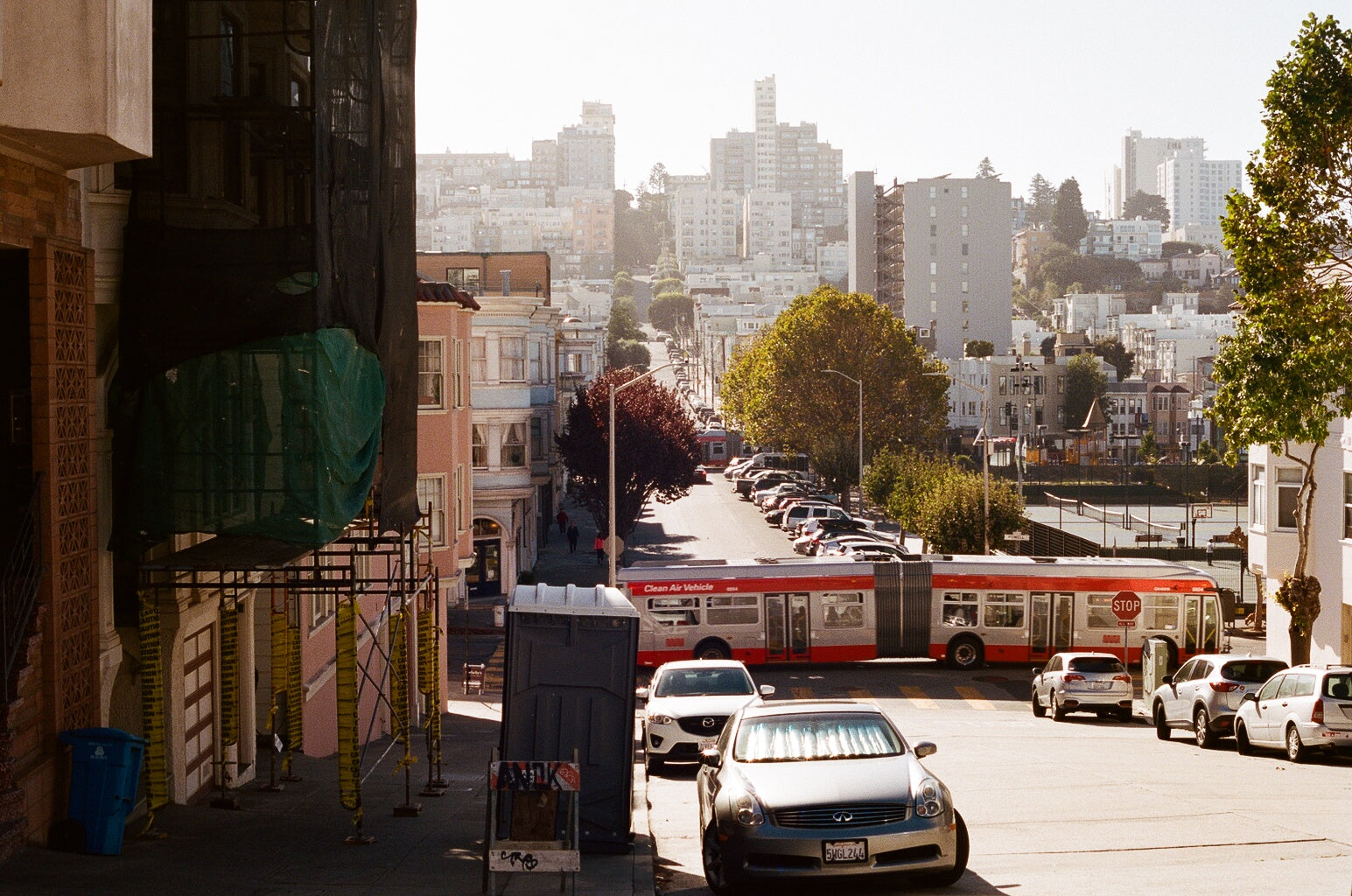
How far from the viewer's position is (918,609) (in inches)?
1615

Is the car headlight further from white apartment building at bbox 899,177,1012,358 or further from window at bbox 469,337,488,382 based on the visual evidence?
white apartment building at bbox 899,177,1012,358

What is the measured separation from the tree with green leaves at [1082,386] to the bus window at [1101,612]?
3969 inches

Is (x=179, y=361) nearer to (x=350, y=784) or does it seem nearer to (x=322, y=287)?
(x=322, y=287)

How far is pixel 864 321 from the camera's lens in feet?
305

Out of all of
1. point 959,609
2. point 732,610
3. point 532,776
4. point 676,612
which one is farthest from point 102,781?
point 959,609

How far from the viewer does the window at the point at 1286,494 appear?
36.9 m

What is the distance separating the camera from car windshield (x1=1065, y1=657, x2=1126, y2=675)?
106 feet

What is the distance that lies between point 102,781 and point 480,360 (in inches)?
1607

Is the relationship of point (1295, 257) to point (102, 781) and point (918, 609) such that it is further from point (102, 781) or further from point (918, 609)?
point (102, 781)

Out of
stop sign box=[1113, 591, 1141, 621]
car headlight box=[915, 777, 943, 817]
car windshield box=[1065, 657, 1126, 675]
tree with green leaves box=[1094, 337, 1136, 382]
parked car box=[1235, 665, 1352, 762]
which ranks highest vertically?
tree with green leaves box=[1094, 337, 1136, 382]

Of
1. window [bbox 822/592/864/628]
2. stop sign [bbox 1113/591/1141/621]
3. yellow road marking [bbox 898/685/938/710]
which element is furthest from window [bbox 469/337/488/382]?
stop sign [bbox 1113/591/1141/621]

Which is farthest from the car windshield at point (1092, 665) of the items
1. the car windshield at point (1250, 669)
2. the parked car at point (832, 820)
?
the parked car at point (832, 820)

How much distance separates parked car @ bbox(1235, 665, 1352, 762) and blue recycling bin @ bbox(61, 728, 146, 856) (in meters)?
15.5

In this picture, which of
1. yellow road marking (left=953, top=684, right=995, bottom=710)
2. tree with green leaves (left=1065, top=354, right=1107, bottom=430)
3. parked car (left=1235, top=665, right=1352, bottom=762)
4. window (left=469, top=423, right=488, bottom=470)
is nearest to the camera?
parked car (left=1235, top=665, right=1352, bottom=762)
